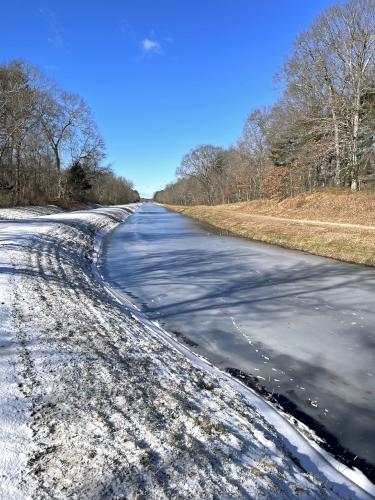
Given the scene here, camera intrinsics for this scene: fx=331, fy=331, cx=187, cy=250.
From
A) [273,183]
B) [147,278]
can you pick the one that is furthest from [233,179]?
[147,278]

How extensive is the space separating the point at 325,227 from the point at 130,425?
671 inches

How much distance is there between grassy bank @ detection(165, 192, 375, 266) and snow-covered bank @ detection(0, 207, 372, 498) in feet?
33.5

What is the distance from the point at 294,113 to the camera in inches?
1130

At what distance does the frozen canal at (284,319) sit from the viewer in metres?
4.17

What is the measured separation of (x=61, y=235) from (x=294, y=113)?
2363cm

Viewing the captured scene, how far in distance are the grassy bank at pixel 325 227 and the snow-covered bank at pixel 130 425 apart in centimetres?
1020

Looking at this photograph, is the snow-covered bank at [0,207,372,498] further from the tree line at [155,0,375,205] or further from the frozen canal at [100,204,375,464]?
the tree line at [155,0,375,205]

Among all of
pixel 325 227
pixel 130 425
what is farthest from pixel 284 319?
pixel 325 227

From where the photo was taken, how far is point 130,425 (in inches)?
118

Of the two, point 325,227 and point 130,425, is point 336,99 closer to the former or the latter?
point 325,227

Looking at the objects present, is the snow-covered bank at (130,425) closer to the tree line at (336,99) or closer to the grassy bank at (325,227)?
the grassy bank at (325,227)

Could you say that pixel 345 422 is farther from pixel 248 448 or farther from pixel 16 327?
pixel 16 327

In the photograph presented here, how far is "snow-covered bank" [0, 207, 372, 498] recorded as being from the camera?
2.37 metres

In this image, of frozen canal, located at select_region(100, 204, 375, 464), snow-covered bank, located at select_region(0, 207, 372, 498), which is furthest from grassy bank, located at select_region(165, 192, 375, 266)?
snow-covered bank, located at select_region(0, 207, 372, 498)
